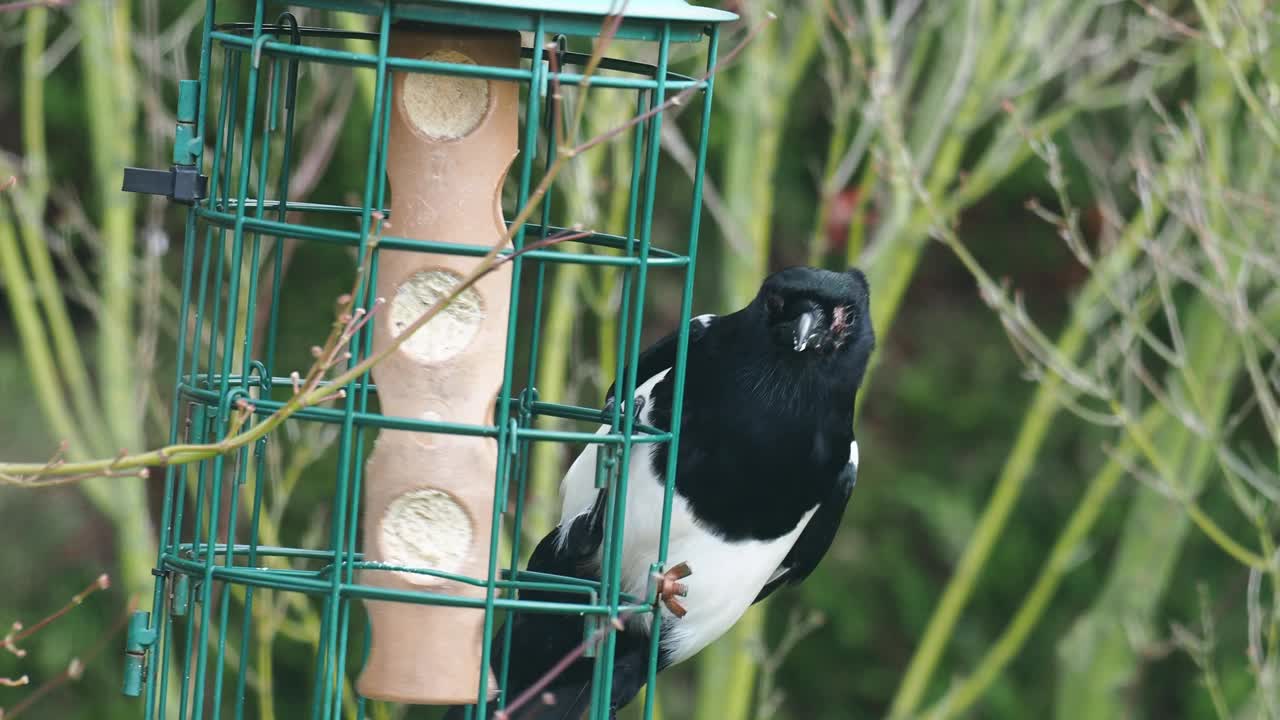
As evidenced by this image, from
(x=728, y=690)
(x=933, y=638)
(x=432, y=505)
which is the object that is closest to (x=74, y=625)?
(x=728, y=690)

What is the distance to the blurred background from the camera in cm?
397

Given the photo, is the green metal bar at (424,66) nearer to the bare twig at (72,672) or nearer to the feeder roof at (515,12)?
the feeder roof at (515,12)

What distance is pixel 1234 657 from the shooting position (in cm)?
611

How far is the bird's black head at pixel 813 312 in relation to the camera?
10.1 feet

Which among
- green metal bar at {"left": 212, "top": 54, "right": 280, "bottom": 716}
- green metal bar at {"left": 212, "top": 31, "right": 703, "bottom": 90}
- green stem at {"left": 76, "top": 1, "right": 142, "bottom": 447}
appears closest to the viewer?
green metal bar at {"left": 212, "top": 31, "right": 703, "bottom": 90}


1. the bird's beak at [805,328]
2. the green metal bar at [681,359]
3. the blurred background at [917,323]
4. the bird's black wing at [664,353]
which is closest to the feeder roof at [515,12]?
the green metal bar at [681,359]

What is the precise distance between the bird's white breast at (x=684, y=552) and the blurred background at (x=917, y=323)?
1.94 ft

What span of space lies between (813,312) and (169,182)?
46.1 inches

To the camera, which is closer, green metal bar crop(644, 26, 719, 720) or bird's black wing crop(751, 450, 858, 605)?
green metal bar crop(644, 26, 719, 720)

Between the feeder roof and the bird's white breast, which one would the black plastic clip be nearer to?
the feeder roof

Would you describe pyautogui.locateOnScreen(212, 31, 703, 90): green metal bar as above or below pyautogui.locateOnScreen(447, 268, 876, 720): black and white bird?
above

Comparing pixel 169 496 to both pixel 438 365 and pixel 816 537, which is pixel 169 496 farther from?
pixel 816 537

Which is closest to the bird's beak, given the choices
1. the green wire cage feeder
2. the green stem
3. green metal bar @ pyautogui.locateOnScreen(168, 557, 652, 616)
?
the green wire cage feeder

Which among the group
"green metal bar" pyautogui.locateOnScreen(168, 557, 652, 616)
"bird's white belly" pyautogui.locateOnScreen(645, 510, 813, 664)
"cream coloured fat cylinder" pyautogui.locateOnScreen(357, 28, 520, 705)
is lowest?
"bird's white belly" pyautogui.locateOnScreen(645, 510, 813, 664)
